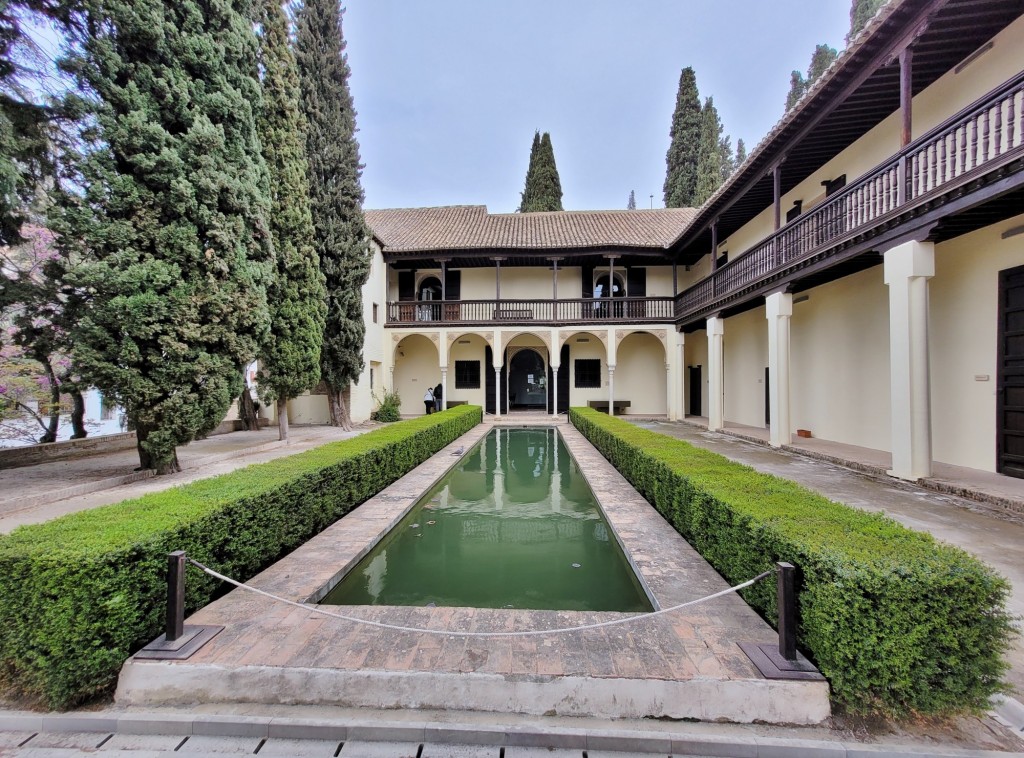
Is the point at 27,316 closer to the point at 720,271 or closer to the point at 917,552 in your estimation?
the point at 917,552

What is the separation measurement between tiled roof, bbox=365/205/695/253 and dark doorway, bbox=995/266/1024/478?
11.1 m

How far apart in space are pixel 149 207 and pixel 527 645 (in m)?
7.50

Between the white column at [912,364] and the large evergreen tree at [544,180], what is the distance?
2540 centimetres

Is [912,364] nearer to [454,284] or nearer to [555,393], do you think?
[555,393]

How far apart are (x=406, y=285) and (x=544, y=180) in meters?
15.9

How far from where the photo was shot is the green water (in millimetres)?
3592

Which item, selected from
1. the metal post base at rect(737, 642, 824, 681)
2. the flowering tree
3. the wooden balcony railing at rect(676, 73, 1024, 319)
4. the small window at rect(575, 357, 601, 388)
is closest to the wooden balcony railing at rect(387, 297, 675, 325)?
the small window at rect(575, 357, 601, 388)

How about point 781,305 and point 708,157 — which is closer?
point 781,305

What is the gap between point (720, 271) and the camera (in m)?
12.7

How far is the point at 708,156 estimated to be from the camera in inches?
1069

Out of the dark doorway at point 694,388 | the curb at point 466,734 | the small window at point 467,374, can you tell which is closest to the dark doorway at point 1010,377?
the curb at point 466,734

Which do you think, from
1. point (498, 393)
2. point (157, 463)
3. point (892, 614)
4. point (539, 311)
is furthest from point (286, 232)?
point (892, 614)

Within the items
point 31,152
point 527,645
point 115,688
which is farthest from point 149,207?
point 527,645

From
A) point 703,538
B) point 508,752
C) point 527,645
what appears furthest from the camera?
point 703,538
